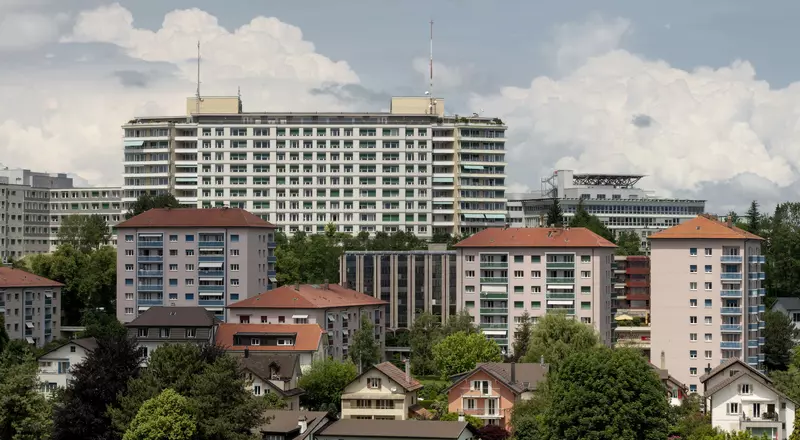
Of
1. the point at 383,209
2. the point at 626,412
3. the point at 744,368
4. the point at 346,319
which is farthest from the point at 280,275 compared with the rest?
the point at 626,412

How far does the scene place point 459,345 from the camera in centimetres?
11306

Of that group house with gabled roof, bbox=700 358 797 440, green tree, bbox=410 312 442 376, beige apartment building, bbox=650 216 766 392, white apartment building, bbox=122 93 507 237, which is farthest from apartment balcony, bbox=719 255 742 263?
Answer: white apartment building, bbox=122 93 507 237

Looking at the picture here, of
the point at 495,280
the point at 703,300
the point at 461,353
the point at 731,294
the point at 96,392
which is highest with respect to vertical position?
the point at 495,280

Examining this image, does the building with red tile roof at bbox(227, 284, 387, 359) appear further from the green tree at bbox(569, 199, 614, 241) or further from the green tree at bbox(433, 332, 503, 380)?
the green tree at bbox(569, 199, 614, 241)

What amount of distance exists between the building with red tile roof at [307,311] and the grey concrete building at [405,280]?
12.0 metres

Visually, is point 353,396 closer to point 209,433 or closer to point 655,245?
point 209,433

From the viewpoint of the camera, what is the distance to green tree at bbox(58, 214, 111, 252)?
17512 cm

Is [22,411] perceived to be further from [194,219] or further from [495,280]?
[495,280]

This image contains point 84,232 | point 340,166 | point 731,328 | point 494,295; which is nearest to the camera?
point 731,328

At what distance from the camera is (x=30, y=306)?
132m

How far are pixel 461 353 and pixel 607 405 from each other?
32909 millimetres

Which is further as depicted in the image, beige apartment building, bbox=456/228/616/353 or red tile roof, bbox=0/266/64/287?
red tile roof, bbox=0/266/64/287

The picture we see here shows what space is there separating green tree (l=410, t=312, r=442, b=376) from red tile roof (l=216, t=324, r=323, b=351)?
37.1 feet

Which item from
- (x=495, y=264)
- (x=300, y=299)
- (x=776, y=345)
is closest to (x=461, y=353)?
(x=300, y=299)
